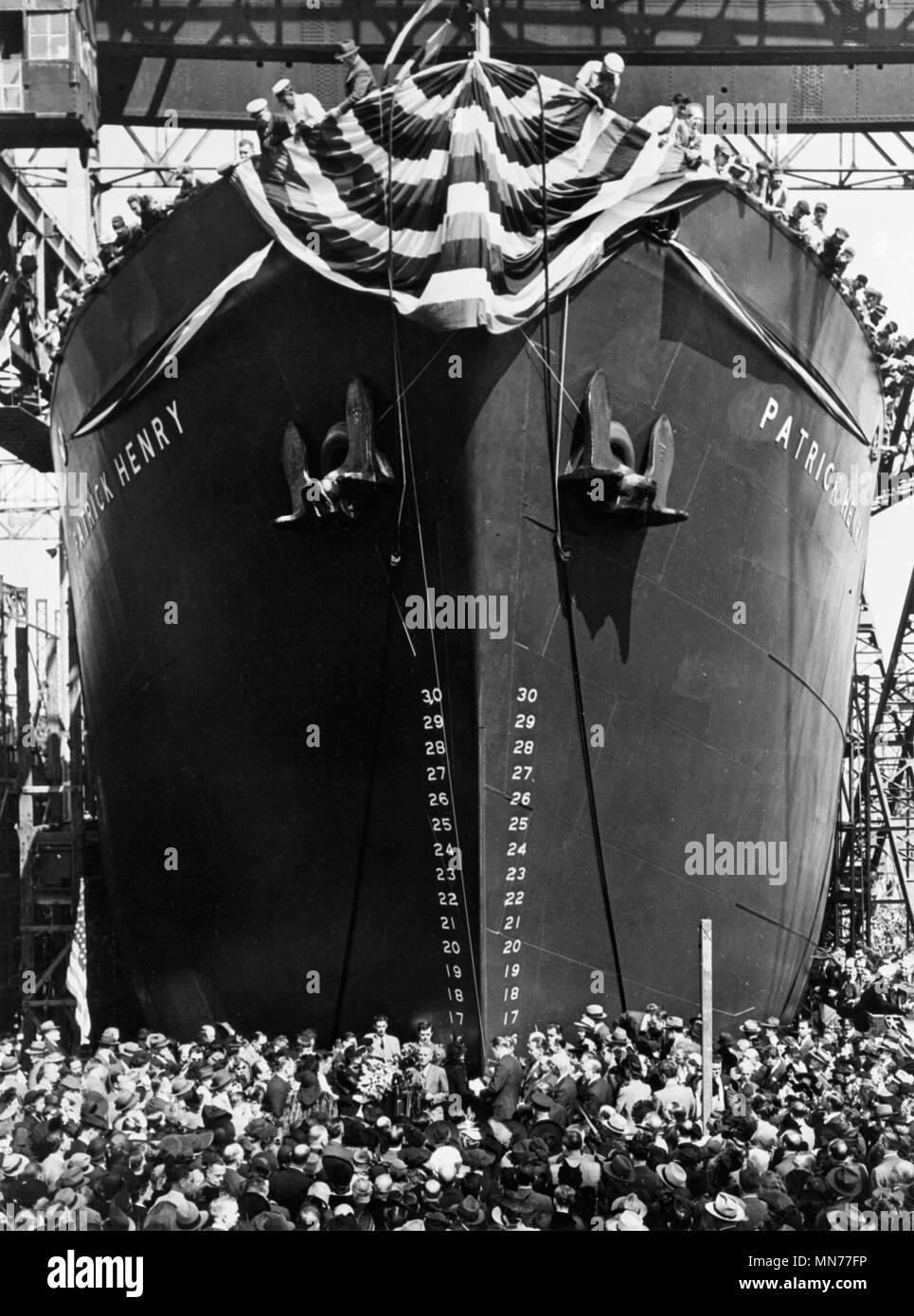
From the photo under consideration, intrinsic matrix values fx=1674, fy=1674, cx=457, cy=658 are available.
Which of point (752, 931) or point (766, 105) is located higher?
point (766, 105)

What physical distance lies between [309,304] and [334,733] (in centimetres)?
318

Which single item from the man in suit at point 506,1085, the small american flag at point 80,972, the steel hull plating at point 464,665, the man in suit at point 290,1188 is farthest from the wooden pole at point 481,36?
the small american flag at point 80,972

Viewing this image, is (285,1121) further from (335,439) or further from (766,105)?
(766,105)

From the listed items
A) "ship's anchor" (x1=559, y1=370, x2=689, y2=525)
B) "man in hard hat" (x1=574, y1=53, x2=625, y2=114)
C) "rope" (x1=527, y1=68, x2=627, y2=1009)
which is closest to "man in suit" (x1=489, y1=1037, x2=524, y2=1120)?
"rope" (x1=527, y1=68, x2=627, y2=1009)

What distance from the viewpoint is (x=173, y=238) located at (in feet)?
42.6

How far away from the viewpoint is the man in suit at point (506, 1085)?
10484 mm

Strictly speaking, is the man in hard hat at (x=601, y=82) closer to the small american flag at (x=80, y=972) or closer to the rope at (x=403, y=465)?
the rope at (x=403, y=465)

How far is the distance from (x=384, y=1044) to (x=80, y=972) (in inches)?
354

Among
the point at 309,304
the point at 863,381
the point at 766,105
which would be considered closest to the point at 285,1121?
the point at 309,304

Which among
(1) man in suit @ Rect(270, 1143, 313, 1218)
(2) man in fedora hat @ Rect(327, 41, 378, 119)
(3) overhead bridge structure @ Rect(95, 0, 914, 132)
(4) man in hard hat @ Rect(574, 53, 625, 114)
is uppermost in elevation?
(3) overhead bridge structure @ Rect(95, 0, 914, 132)

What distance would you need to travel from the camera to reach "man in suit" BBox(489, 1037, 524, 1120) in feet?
34.4

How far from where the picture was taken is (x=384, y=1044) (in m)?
11.9

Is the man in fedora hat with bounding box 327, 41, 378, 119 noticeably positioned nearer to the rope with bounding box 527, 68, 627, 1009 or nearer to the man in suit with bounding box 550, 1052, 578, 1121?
the rope with bounding box 527, 68, 627, 1009

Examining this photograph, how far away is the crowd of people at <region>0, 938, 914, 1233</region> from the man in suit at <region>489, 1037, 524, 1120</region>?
0.01 meters
